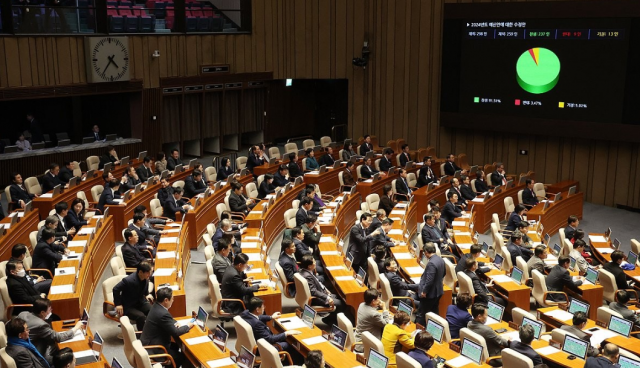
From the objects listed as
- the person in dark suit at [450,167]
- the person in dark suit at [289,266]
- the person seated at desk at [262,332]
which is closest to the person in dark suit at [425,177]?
A: the person in dark suit at [450,167]

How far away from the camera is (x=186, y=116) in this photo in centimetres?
2172

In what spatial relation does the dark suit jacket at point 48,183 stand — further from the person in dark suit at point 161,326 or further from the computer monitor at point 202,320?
the person in dark suit at point 161,326

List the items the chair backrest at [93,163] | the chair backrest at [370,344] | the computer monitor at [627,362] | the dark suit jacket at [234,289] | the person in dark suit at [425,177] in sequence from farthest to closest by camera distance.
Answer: the person in dark suit at [425,177] → the chair backrest at [93,163] → the dark suit jacket at [234,289] → the chair backrest at [370,344] → the computer monitor at [627,362]

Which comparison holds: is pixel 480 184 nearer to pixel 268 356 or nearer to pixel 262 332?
pixel 262 332

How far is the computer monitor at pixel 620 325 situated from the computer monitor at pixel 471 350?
89.6 inches

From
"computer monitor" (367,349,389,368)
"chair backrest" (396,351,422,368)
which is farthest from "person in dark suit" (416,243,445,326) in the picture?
"chair backrest" (396,351,422,368)

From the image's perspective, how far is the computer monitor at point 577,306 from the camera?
938cm

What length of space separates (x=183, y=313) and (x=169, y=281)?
0.62 metres

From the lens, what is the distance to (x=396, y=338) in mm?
7992

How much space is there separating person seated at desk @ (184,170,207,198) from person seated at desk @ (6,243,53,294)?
17.8 ft

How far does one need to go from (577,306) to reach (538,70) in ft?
34.5

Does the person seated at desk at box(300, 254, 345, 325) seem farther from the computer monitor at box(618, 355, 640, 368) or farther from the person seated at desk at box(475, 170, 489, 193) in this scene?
the person seated at desk at box(475, 170, 489, 193)

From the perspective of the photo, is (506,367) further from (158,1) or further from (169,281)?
(158,1)

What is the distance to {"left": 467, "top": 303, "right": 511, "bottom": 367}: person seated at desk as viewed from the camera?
833cm
